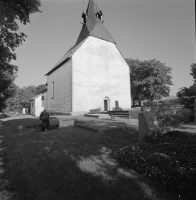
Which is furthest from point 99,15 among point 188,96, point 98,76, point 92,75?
point 188,96

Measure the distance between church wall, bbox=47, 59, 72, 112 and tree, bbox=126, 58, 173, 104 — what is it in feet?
73.3

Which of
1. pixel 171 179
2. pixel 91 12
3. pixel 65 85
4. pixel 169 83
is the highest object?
pixel 91 12

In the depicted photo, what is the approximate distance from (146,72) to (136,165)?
123 ft

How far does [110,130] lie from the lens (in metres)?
7.04

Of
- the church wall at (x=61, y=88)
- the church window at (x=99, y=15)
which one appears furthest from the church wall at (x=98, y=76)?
the church window at (x=99, y=15)


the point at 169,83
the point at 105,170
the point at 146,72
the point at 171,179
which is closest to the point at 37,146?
Answer: the point at 105,170

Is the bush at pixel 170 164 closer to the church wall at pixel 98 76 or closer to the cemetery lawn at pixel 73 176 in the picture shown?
the cemetery lawn at pixel 73 176

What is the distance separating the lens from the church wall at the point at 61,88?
2000 cm

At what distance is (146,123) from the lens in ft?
16.6

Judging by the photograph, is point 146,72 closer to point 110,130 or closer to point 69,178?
point 110,130

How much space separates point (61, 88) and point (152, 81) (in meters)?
24.7

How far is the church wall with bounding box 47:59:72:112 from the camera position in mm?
20000

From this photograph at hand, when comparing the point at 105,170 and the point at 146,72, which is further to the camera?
the point at 146,72

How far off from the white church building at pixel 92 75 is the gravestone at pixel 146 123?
14.7 metres
